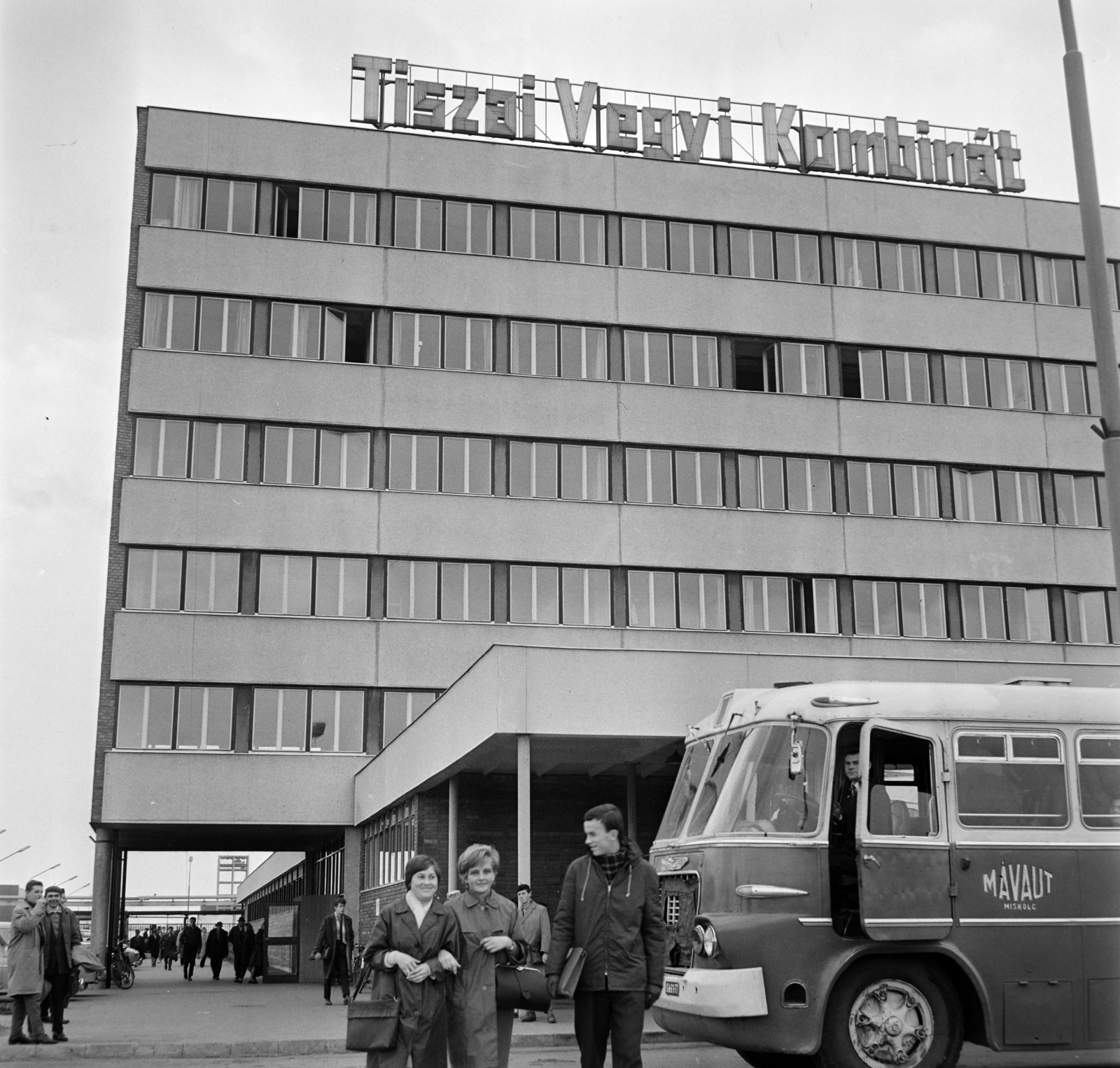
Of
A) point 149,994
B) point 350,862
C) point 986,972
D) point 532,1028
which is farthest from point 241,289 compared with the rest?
point 986,972

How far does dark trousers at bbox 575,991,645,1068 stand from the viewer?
29.8 feet

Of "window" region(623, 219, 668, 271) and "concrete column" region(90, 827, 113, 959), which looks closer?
"concrete column" region(90, 827, 113, 959)

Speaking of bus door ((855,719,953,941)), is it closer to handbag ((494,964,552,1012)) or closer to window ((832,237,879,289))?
handbag ((494,964,552,1012))

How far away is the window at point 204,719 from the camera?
36.4 metres

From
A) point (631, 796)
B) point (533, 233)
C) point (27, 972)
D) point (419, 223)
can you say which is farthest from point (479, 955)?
point (533, 233)

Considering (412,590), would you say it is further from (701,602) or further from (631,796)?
(631,796)

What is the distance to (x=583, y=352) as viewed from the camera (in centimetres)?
3981

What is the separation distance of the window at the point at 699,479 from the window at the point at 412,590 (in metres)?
6.69

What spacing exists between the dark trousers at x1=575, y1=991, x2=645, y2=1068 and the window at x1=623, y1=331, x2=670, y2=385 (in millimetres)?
31284

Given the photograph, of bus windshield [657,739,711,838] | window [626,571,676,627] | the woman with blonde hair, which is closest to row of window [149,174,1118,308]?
window [626,571,676,627]

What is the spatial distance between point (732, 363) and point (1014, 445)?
810 cm

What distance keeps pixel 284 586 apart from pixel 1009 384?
20.4 m

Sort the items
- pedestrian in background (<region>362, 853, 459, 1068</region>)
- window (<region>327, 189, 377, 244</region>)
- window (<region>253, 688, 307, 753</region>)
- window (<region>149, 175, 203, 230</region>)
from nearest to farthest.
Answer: pedestrian in background (<region>362, 853, 459, 1068</region>) < window (<region>253, 688, 307, 753</region>) < window (<region>149, 175, 203, 230</region>) < window (<region>327, 189, 377, 244</region>)

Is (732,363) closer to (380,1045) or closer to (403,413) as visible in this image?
(403,413)
